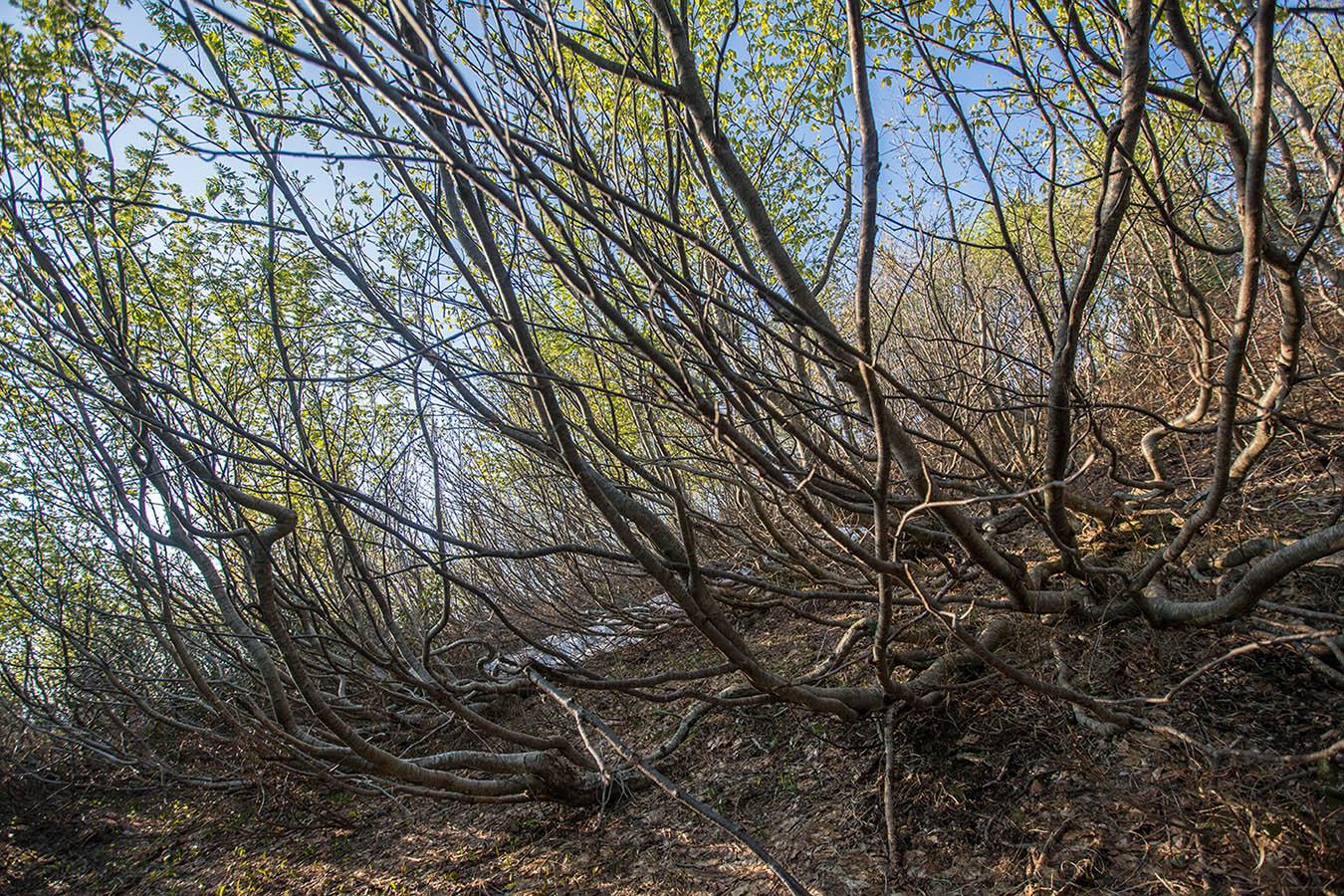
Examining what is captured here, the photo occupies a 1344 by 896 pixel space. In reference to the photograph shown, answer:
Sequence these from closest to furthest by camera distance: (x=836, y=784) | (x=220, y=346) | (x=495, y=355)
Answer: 1. (x=836, y=784)
2. (x=495, y=355)
3. (x=220, y=346)

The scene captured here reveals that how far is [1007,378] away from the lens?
5.05 m

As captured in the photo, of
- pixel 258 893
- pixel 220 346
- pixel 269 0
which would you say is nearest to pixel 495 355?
pixel 220 346

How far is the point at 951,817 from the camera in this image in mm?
2258

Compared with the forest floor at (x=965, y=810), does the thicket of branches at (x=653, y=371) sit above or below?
above

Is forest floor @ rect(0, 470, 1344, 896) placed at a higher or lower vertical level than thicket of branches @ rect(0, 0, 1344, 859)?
lower

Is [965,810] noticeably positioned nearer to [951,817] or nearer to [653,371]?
[951,817]

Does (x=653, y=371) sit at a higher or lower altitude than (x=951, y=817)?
higher

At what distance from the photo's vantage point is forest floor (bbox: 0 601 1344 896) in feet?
5.61

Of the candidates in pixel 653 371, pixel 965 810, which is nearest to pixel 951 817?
pixel 965 810

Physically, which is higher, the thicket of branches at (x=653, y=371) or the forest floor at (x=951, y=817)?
the thicket of branches at (x=653, y=371)

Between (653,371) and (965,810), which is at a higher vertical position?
(653,371)

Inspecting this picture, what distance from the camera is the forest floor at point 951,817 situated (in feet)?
5.61

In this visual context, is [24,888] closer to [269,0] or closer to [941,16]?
[269,0]

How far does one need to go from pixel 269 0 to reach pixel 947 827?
3.46 meters
